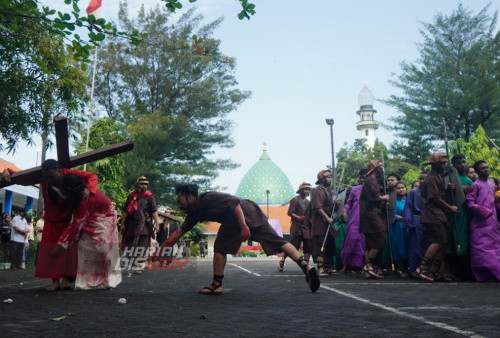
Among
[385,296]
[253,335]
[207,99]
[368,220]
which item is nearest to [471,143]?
[207,99]

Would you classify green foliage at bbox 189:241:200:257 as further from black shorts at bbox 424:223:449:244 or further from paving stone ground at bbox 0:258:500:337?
paving stone ground at bbox 0:258:500:337

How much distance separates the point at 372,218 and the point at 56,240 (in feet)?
16.5

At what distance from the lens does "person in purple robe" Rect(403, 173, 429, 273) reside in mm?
10281

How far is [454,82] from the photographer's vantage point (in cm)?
3212

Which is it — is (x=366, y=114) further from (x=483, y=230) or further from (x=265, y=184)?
(x=483, y=230)

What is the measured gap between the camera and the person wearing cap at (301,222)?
12.0 m

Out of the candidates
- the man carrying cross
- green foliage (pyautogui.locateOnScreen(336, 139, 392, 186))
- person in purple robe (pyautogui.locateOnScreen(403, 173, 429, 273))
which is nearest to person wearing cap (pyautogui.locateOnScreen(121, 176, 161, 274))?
the man carrying cross

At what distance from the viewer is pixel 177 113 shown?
35156 mm

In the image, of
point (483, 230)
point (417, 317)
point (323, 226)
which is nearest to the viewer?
point (417, 317)

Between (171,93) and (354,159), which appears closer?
(171,93)

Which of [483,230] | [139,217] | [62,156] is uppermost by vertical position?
[62,156]

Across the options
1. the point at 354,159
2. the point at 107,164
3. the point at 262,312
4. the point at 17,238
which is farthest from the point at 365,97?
the point at 262,312

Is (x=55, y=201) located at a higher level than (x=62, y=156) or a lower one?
lower

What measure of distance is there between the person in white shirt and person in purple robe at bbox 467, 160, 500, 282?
40.1ft
